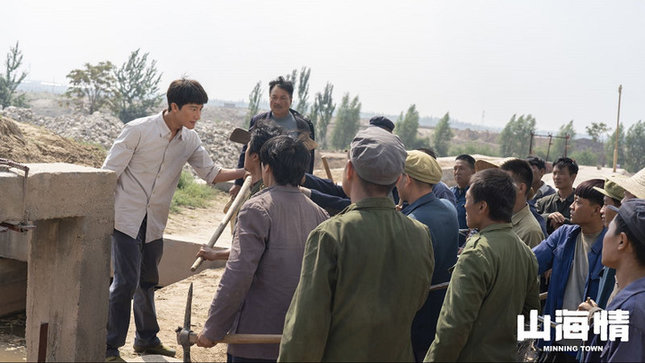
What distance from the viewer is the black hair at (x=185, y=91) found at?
163 inches

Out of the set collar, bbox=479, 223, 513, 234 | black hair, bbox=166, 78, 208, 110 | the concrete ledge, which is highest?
black hair, bbox=166, 78, 208, 110

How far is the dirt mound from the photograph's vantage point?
1093 cm

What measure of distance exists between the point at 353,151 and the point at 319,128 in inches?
2105

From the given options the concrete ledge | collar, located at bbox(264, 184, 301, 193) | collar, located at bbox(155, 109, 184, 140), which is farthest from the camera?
the concrete ledge

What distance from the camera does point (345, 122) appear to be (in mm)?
57688

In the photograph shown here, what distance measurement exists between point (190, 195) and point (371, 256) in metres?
12.0

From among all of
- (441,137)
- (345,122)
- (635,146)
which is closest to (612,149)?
(635,146)

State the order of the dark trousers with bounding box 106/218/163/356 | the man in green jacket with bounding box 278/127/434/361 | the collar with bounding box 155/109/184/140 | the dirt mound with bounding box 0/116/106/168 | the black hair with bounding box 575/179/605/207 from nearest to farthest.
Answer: the man in green jacket with bounding box 278/127/434/361 < the black hair with bounding box 575/179/605/207 < the dark trousers with bounding box 106/218/163/356 < the collar with bounding box 155/109/184/140 < the dirt mound with bounding box 0/116/106/168

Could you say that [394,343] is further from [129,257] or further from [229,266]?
[129,257]

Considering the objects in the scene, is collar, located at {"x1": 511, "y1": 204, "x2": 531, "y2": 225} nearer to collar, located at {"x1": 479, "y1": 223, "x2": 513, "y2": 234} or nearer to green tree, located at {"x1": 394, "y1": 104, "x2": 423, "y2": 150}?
collar, located at {"x1": 479, "y1": 223, "x2": 513, "y2": 234}

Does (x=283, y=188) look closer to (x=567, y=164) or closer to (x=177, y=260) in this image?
(x=567, y=164)

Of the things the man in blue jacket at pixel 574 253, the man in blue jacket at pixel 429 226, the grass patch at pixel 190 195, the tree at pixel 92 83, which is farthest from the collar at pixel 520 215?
the tree at pixel 92 83

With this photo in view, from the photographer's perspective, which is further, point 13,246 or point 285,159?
point 13,246

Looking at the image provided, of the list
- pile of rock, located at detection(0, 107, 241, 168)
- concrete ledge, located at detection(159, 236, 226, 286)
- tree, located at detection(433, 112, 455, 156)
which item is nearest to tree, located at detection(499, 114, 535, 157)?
tree, located at detection(433, 112, 455, 156)
